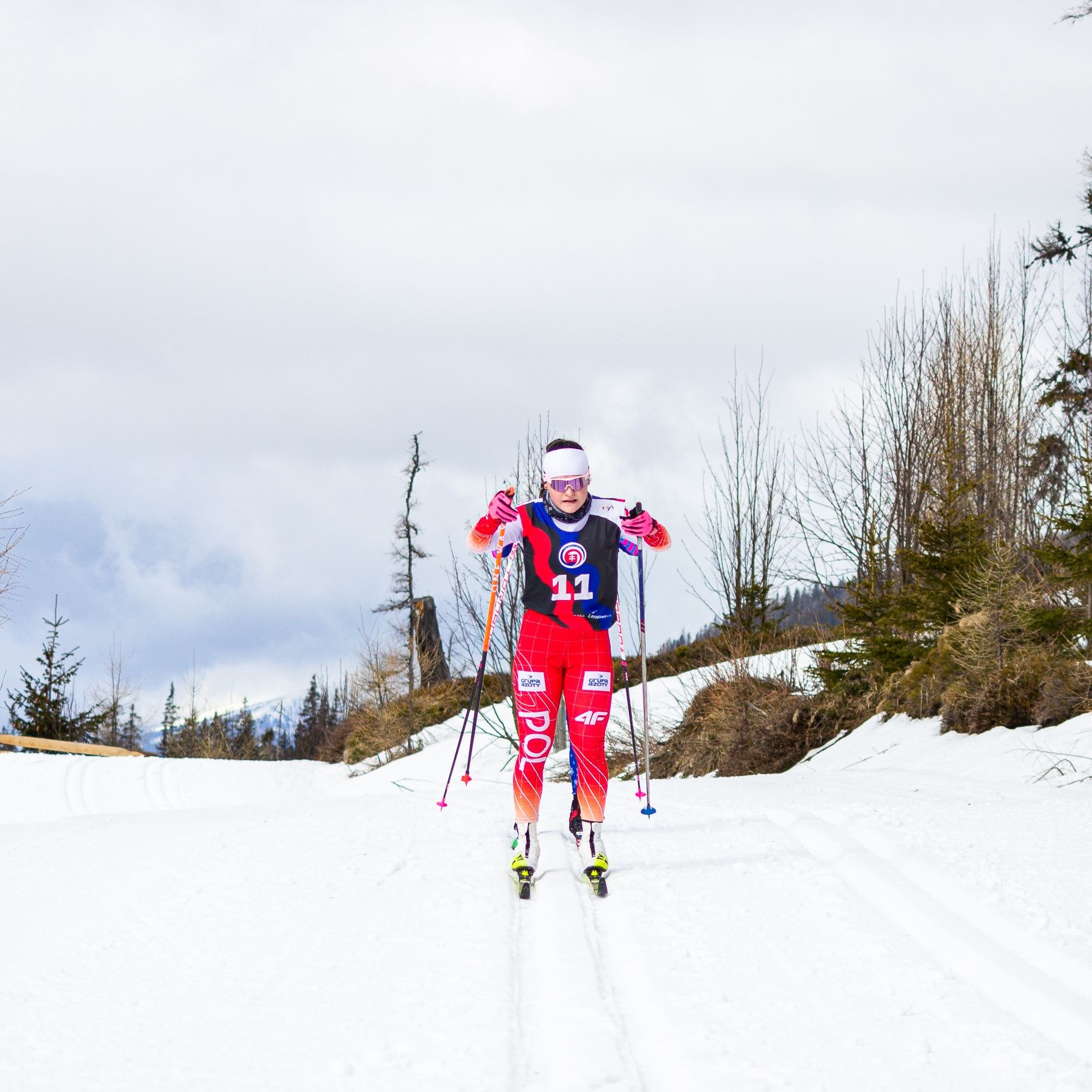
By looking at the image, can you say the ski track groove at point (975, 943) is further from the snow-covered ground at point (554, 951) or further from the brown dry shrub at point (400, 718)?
the brown dry shrub at point (400, 718)

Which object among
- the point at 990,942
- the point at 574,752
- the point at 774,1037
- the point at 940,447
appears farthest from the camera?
the point at 940,447

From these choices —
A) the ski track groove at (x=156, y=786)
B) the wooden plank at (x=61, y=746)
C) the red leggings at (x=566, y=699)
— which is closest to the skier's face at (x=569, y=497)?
the red leggings at (x=566, y=699)

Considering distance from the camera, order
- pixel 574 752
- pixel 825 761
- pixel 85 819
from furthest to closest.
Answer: pixel 825 761, pixel 85 819, pixel 574 752

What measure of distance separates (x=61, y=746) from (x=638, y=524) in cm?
2488

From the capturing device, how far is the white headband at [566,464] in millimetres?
4715

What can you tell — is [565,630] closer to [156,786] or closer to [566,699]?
[566,699]

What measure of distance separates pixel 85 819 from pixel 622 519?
3.84 meters

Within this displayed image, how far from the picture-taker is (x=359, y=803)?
601 centimetres

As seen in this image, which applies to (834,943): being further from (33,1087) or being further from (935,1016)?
(33,1087)

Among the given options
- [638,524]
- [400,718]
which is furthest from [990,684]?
[400,718]

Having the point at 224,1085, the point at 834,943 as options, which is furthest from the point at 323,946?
the point at 834,943

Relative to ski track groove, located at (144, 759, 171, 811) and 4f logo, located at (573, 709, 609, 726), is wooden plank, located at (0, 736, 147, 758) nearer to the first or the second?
ski track groove, located at (144, 759, 171, 811)

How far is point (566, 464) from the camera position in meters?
4.72

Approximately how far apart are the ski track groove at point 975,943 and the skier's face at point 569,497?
202cm
